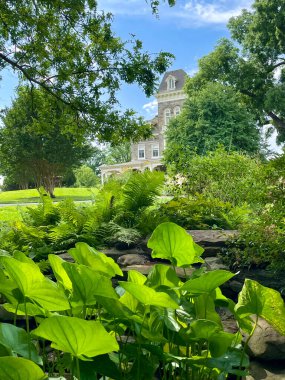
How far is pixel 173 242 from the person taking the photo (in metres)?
1.11

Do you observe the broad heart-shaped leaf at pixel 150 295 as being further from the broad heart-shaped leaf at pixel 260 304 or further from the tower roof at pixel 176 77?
the tower roof at pixel 176 77

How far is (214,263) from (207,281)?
274 centimetres

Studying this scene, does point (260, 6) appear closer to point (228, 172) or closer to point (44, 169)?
point (228, 172)

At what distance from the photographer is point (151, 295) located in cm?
86

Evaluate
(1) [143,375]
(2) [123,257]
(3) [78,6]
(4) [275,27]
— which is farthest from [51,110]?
(4) [275,27]

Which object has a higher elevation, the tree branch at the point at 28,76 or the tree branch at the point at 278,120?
the tree branch at the point at 278,120

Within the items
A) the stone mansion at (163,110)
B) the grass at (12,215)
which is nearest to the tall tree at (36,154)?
the stone mansion at (163,110)

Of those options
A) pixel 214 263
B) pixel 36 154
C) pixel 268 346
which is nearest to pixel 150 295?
pixel 268 346

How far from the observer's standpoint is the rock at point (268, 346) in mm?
2383

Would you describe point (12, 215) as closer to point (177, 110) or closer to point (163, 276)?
point (163, 276)

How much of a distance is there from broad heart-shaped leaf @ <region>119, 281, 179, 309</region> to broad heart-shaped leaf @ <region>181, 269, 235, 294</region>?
5.4 inches

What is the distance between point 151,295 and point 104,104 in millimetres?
7004

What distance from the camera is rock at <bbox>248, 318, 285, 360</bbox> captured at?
2.38 m

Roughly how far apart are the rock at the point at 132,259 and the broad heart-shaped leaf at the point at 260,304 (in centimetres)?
274
